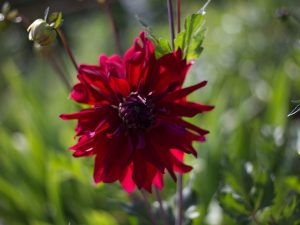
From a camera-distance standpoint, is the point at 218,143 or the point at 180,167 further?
the point at 218,143

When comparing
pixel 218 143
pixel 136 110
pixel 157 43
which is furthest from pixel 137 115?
pixel 218 143

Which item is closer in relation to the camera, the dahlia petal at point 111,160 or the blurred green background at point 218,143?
the dahlia petal at point 111,160

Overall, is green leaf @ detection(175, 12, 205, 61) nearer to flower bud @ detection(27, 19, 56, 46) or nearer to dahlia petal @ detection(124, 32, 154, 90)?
dahlia petal @ detection(124, 32, 154, 90)

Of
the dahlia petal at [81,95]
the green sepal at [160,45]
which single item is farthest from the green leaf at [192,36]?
the dahlia petal at [81,95]

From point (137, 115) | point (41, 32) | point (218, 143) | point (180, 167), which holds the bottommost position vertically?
point (218, 143)

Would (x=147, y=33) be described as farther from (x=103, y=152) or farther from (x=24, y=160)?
(x=24, y=160)

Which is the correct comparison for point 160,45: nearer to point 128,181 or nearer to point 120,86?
point 120,86

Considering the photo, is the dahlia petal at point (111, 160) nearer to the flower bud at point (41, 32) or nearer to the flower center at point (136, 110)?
the flower center at point (136, 110)

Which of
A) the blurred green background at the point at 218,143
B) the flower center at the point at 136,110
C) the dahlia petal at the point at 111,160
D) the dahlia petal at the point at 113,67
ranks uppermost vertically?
the dahlia petal at the point at 113,67
